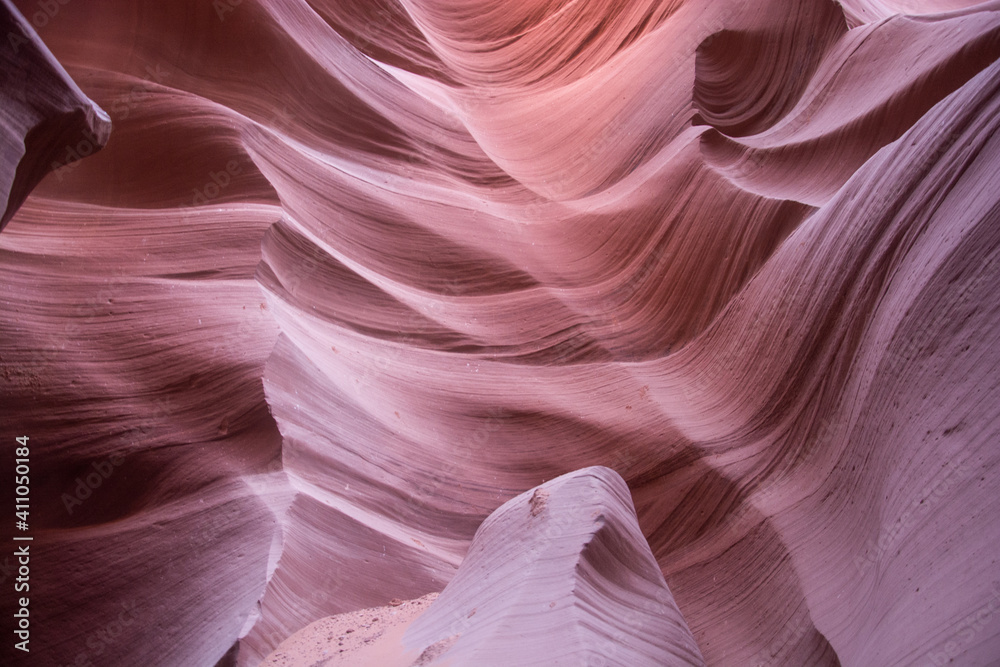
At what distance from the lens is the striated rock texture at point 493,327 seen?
240 centimetres

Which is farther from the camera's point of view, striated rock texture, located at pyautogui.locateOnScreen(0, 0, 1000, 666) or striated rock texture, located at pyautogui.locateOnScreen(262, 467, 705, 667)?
striated rock texture, located at pyautogui.locateOnScreen(0, 0, 1000, 666)

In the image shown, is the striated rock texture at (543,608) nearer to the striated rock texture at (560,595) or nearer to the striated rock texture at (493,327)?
the striated rock texture at (560,595)

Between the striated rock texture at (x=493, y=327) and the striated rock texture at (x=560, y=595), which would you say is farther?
the striated rock texture at (x=493, y=327)

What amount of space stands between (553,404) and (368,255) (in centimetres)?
136

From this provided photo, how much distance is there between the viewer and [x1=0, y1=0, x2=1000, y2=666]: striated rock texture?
7.88 feet

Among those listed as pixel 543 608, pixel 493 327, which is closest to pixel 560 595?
pixel 543 608

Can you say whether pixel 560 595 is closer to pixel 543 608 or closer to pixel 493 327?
pixel 543 608

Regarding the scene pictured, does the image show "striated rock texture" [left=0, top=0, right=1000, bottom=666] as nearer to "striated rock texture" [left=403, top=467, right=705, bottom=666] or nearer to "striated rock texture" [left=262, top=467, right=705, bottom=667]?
"striated rock texture" [left=262, top=467, right=705, bottom=667]

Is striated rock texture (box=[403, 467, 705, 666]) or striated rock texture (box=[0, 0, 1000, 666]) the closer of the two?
striated rock texture (box=[403, 467, 705, 666])

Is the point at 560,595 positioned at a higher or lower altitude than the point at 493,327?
lower

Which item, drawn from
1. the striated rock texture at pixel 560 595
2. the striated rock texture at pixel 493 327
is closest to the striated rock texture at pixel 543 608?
the striated rock texture at pixel 560 595

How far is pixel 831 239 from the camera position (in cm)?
328

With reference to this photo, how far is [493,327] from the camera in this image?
13.9 ft

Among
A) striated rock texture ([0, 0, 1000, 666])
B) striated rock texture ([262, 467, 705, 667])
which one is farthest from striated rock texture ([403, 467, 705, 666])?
striated rock texture ([0, 0, 1000, 666])
